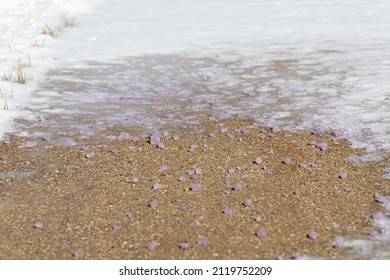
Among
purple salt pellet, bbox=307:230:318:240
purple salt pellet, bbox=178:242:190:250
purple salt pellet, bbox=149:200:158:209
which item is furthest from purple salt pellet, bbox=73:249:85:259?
purple salt pellet, bbox=307:230:318:240

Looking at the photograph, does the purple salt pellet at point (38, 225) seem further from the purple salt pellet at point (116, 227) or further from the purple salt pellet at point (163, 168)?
the purple salt pellet at point (163, 168)

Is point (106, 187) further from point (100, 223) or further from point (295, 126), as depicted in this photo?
point (295, 126)

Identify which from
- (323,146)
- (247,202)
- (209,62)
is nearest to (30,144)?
(247,202)

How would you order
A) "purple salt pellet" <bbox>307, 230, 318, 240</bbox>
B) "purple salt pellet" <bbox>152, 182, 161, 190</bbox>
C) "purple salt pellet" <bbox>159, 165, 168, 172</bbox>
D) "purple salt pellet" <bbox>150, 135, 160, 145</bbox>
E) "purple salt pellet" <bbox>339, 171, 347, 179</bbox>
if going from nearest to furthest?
"purple salt pellet" <bbox>307, 230, 318, 240</bbox>, "purple salt pellet" <bbox>152, 182, 161, 190</bbox>, "purple salt pellet" <bbox>339, 171, 347, 179</bbox>, "purple salt pellet" <bbox>159, 165, 168, 172</bbox>, "purple salt pellet" <bbox>150, 135, 160, 145</bbox>

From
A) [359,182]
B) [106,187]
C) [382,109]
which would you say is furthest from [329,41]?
[106,187]

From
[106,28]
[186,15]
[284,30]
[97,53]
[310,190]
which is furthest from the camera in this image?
[186,15]

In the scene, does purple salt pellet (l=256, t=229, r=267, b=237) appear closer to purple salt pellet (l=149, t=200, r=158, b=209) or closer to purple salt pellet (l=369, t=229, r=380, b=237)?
purple salt pellet (l=369, t=229, r=380, b=237)

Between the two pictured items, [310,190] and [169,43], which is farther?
[169,43]

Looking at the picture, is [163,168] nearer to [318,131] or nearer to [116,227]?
[116,227]

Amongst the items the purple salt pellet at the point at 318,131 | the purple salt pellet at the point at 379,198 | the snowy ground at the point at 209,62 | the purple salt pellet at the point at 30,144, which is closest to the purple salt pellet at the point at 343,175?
the purple salt pellet at the point at 379,198
